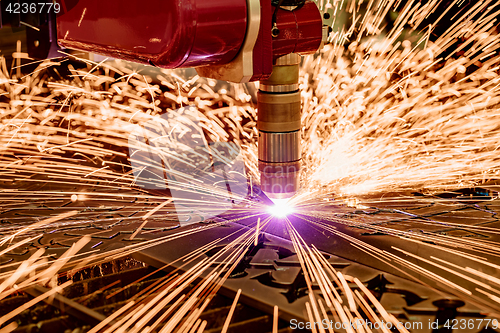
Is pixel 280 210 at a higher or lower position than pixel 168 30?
lower

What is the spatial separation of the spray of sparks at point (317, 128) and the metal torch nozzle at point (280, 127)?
221 millimetres

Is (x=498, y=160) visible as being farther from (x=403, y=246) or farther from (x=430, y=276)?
(x=430, y=276)

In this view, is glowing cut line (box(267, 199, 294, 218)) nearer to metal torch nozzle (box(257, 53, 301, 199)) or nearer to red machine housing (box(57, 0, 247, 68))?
metal torch nozzle (box(257, 53, 301, 199))

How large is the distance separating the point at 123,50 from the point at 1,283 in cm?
73

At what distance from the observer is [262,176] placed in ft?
4.03

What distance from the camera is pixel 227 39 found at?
805 mm

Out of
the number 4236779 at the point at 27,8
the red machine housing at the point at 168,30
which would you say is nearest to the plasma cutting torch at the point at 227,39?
the red machine housing at the point at 168,30

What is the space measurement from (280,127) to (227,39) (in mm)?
369

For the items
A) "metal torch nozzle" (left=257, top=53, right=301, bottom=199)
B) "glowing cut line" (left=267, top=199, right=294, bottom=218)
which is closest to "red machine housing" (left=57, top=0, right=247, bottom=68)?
"metal torch nozzle" (left=257, top=53, right=301, bottom=199)

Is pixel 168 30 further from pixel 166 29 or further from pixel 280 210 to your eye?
pixel 280 210

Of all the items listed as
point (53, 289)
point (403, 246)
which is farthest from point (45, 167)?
point (403, 246)

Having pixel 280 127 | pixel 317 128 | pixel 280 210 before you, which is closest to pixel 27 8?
pixel 280 127

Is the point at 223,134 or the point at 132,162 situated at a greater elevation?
the point at 223,134

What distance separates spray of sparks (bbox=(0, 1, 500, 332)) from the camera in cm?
152
